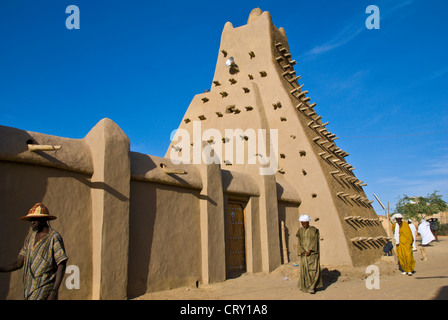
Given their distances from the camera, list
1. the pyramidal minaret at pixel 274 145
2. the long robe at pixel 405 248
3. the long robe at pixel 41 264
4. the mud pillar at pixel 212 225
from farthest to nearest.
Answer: the pyramidal minaret at pixel 274 145
the long robe at pixel 405 248
the mud pillar at pixel 212 225
the long robe at pixel 41 264

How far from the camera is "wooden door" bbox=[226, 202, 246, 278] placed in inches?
386

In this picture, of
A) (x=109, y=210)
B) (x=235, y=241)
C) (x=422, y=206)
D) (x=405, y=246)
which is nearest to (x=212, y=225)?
(x=235, y=241)

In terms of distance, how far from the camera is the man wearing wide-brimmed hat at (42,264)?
12.1ft

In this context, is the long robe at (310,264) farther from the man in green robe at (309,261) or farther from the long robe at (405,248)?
the long robe at (405,248)

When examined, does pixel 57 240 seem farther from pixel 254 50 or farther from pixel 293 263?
pixel 254 50

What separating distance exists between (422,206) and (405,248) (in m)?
27.3

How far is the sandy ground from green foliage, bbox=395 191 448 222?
26.1 meters

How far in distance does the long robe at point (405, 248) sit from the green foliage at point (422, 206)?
2552 centimetres

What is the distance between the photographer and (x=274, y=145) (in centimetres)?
1333

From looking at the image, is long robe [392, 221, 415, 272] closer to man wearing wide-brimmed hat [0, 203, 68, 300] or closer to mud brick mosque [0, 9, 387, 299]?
mud brick mosque [0, 9, 387, 299]

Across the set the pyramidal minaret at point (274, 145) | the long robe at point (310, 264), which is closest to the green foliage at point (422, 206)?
the pyramidal minaret at point (274, 145)

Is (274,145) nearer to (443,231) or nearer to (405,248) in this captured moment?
(405,248)

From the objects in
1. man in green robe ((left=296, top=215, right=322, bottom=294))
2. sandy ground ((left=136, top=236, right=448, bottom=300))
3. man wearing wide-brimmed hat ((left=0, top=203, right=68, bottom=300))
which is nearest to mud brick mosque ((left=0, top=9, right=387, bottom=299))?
sandy ground ((left=136, top=236, right=448, bottom=300))

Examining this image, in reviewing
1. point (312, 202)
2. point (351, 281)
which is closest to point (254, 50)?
point (312, 202)
